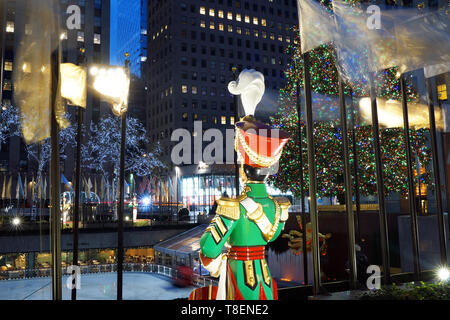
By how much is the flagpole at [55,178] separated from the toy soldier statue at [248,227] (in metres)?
1.92

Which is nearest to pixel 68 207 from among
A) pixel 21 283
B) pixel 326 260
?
pixel 21 283

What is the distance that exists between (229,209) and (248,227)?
0.39 meters

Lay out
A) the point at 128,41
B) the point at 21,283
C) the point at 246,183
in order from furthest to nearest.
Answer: the point at 128,41 < the point at 21,283 < the point at 246,183

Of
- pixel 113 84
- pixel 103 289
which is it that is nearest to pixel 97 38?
pixel 103 289

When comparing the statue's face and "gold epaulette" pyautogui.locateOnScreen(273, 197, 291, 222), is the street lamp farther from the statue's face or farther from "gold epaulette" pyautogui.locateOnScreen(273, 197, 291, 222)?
"gold epaulette" pyautogui.locateOnScreen(273, 197, 291, 222)

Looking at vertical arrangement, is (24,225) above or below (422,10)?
below

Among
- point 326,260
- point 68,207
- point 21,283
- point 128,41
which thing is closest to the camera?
point 21,283

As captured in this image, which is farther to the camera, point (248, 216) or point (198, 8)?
point (198, 8)

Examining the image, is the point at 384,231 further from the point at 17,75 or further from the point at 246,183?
the point at 17,75

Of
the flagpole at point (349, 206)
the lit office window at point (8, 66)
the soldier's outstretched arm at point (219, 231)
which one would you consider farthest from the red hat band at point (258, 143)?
the lit office window at point (8, 66)

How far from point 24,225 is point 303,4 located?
21.2 m

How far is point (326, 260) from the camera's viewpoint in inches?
702

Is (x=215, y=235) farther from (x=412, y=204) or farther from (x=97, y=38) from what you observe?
(x=97, y=38)

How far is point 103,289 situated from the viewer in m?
15.3
